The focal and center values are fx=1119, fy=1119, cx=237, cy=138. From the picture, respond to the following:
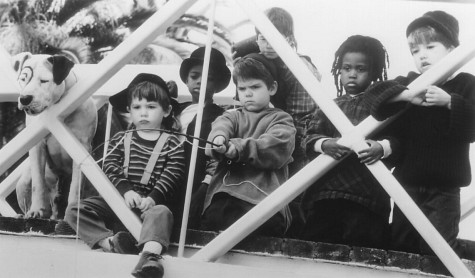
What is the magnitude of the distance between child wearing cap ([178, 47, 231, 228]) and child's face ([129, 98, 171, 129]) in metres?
0.10

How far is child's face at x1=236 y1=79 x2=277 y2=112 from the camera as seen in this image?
5.04m

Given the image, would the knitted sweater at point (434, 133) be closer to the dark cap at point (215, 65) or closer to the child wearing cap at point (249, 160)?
the child wearing cap at point (249, 160)

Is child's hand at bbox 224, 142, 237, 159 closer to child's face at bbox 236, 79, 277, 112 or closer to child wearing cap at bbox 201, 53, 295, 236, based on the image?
child wearing cap at bbox 201, 53, 295, 236

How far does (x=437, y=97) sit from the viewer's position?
15.8 ft

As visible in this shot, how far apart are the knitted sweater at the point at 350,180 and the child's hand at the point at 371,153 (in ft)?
0.19

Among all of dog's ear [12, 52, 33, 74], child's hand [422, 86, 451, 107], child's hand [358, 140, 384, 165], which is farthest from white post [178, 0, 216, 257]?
child's hand [422, 86, 451, 107]

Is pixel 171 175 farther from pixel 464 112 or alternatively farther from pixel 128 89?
pixel 464 112

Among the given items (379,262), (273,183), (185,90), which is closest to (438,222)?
(379,262)

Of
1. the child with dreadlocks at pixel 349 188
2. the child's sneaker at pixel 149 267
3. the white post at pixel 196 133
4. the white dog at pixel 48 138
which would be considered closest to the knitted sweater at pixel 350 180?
the child with dreadlocks at pixel 349 188

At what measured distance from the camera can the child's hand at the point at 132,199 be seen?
4.97 meters

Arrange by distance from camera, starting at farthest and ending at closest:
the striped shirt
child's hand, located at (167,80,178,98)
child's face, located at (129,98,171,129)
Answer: child's hand, located at (167,80,178,98) < child's face, located at (129,98,171,129) < the striped shirt

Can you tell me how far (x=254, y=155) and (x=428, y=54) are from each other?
0.90 meters

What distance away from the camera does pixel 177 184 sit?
16.5 feet

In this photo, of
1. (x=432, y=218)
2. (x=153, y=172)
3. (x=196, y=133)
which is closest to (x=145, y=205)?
(x=153, y=172)
